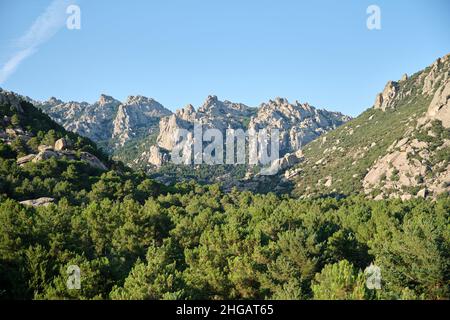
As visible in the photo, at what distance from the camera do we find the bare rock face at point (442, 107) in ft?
402

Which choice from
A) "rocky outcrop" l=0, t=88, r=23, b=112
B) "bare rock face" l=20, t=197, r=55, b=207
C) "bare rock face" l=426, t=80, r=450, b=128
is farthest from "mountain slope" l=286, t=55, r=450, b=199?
"rocky outcrop" l=0, t=88, r=23, b=112

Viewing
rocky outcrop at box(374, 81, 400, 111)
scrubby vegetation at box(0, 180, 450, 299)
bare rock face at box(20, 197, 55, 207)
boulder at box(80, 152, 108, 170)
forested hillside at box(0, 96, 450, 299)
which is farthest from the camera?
rocky outcrop at box(374, 81, 400, 111)

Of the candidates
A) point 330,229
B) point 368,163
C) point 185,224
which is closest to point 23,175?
point 185,224

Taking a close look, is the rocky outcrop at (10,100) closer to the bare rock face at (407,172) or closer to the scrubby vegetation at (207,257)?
the scrubby vegetation at (207,257)

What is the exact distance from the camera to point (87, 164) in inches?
3093

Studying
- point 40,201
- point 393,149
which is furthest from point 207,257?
point 393,149

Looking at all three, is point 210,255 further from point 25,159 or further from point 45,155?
point 25,159

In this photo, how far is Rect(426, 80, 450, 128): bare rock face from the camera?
123 meters

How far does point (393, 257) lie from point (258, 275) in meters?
9.22

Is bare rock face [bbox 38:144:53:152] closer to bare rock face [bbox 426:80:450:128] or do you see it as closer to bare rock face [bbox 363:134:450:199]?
bare rock face [bbox 363:134:450:199]

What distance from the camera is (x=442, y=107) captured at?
124 metres

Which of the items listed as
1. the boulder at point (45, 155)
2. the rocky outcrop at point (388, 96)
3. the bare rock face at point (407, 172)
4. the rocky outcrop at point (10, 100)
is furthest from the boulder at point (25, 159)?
the rocky outcrop at point (388, 96)
